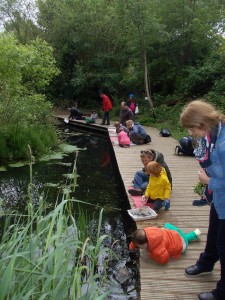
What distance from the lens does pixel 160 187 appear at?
4684mm

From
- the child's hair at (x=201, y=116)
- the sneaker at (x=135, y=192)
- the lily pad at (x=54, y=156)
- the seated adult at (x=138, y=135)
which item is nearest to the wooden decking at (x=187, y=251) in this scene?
the sneaker at (x=135, y=192)

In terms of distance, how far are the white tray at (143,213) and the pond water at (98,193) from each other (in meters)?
0.41

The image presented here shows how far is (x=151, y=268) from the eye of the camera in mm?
3402

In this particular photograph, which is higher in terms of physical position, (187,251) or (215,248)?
(215,248)

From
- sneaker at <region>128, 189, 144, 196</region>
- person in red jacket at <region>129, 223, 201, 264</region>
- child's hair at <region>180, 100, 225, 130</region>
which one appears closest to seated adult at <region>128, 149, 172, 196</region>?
sneaker at <region>128, 189, 144, 196</region>

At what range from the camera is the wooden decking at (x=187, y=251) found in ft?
9.83

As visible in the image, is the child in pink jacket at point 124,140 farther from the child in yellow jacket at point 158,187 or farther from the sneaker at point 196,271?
the sneaker at point 196,271

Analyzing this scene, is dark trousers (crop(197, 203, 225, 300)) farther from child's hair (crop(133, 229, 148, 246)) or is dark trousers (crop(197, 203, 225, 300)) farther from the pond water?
the pond water

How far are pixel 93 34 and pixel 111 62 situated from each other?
6.27 feet

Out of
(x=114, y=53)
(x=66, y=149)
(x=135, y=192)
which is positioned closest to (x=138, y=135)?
(x=66, y=149)

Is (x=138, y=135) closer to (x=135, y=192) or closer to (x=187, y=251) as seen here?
(x=135, y=192)

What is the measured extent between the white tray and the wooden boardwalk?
54mm

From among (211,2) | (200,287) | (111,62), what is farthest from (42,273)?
(111,62)

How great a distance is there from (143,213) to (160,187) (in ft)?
1.40
